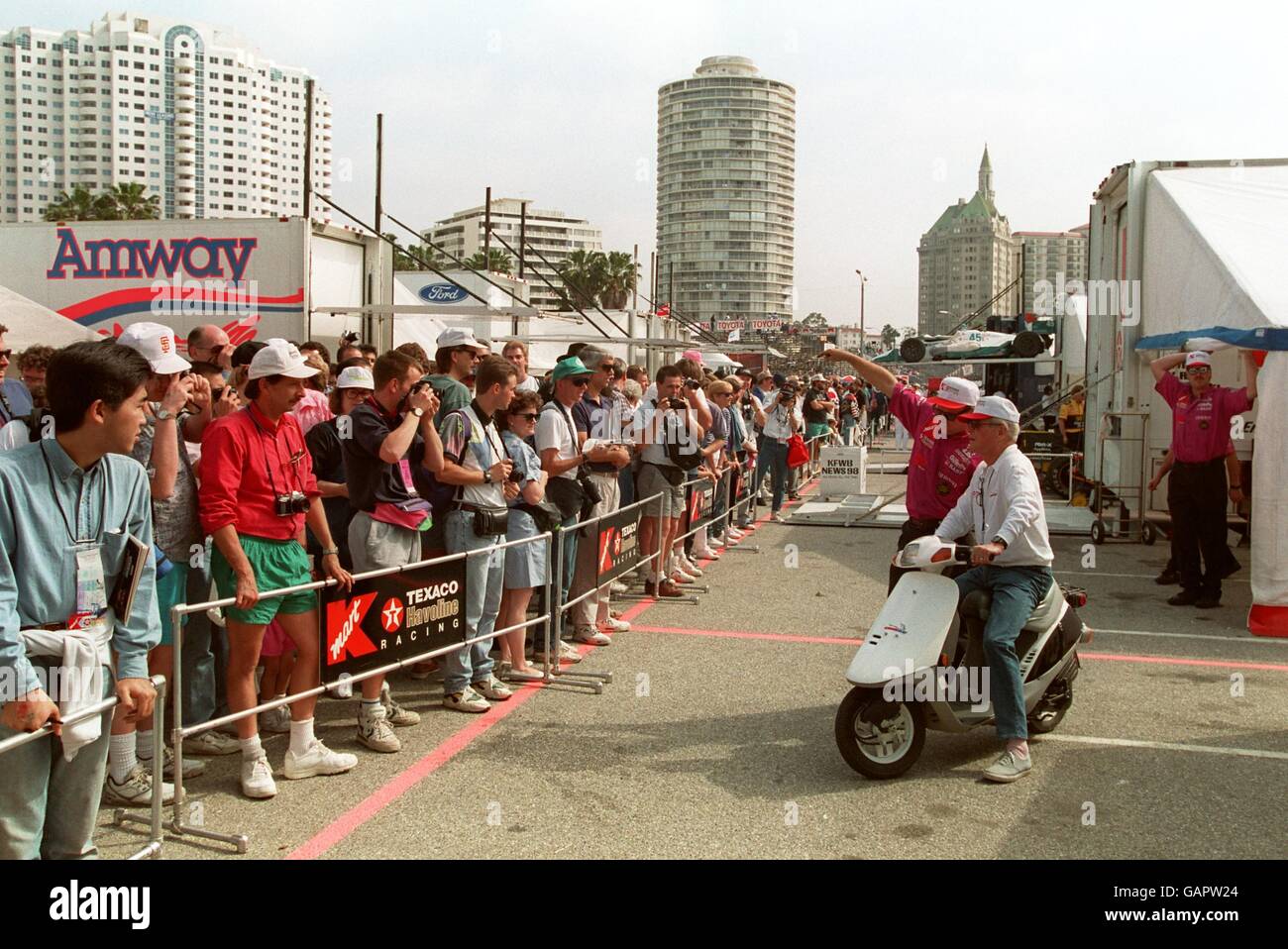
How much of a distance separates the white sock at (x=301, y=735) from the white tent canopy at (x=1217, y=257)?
7.66 metres

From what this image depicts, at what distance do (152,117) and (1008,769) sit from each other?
152 m

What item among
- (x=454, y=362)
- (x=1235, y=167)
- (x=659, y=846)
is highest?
(x=1235, y=167)

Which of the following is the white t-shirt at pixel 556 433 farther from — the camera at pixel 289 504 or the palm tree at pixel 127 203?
the palm tree at pixel 127 203

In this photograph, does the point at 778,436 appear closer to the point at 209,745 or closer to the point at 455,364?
the point at 455,364

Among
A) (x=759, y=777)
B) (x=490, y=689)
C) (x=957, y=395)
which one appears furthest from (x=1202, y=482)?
(x=490, y=689)

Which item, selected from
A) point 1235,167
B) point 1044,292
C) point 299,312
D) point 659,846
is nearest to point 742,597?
point 659,846

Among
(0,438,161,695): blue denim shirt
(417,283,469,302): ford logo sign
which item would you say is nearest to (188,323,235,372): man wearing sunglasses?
(0,438,161,695): blue denim shirt

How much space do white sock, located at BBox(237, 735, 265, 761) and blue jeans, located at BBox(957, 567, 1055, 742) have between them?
337cm

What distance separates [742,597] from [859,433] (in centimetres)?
1838

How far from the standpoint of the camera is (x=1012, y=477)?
5387mm

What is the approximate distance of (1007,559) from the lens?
5.40m

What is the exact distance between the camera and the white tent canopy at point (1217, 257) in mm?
9273

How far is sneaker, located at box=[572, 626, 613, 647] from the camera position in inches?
314

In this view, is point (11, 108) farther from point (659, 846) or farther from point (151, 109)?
point (659, 846)
